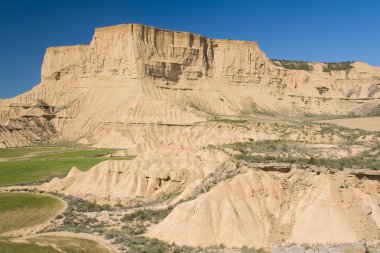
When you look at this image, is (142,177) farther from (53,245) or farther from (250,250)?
(250,250)

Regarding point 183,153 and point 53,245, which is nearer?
point 53,245

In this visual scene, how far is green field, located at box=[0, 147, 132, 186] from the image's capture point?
52.4m

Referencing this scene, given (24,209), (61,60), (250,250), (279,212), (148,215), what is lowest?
(24,209)

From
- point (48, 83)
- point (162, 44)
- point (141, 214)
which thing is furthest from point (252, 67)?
point (141, 214)

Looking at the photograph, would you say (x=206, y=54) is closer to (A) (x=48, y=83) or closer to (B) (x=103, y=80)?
(B) (x=103, y=80)

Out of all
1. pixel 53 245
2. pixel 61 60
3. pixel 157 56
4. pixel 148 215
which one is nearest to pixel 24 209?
pixel 148 215

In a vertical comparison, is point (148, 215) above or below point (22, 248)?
below

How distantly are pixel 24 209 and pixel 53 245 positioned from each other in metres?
12.0

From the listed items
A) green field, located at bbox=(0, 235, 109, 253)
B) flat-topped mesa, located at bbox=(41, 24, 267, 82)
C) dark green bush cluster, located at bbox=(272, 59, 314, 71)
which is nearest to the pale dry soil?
flat-topped mesa, located at bbox=(41, 24, 267, 82)

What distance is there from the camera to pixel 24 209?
33094mm

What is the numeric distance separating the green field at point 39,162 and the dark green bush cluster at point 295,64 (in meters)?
78.7

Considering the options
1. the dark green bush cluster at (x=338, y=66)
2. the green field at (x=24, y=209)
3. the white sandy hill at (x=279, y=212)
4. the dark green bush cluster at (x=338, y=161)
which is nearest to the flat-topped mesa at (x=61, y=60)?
the dark green bush cluster at (x=338, y=66)

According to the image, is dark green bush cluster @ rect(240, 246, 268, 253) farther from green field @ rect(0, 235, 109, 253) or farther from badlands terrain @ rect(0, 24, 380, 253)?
green field @ rect(0, 235, 109, 253)

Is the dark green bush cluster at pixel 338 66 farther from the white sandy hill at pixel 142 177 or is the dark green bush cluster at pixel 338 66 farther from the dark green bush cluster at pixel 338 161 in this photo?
the dark green bush cluster at pixel 338 161
